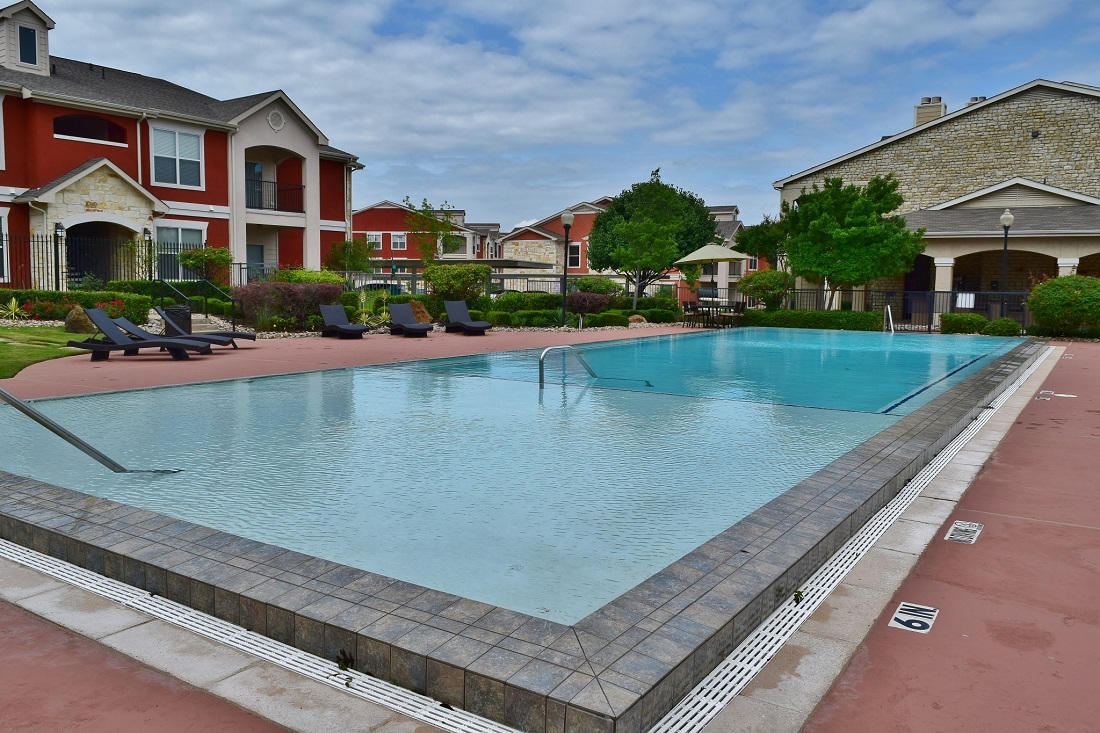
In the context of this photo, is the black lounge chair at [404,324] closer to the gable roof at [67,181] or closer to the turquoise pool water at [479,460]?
the turquoise pool water at [479,460]

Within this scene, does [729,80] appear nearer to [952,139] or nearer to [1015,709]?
[952,139]

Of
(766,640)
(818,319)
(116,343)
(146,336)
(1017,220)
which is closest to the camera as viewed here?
(766,640)

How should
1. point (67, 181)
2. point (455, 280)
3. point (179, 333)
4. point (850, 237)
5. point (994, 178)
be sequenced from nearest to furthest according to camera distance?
1. point (179, 333)
2. point (67, 181)
3. point (455, 280)
4. point (850, 237)
5. point (994, 178)

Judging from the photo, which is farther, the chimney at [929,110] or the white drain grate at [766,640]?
the chimney at [929,110]

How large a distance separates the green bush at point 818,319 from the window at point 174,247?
19.0 m

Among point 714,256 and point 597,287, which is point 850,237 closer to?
Result: point 714,256

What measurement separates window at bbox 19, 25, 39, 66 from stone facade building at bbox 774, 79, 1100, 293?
95.3ft

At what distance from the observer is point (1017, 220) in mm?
29422

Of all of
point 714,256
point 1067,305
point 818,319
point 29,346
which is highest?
point 714,256

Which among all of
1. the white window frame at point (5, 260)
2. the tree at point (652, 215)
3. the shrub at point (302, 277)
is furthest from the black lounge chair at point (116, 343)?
the tree at point (652, 215)

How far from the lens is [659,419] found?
8.88m

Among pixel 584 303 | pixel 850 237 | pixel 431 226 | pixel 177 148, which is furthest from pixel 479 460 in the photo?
pixel 431 226

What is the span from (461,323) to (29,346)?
31.7 feet

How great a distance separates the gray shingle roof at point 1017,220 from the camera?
1104 inches
